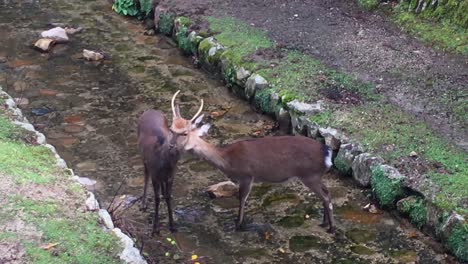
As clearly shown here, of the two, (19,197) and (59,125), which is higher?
(19,197)

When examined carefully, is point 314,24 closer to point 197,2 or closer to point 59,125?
point 197,2

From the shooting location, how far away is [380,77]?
32.0ft

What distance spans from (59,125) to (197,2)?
3.73 m

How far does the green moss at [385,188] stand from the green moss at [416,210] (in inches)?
6.2

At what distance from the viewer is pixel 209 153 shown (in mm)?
7371

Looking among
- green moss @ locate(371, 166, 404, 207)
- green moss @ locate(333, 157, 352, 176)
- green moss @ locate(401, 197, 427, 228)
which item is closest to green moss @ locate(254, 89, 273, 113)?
green moss @ locate(333, 157, 352, 176)

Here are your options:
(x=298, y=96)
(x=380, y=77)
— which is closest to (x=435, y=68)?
(x=380, y=77)

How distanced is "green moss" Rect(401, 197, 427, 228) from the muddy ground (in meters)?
1.09

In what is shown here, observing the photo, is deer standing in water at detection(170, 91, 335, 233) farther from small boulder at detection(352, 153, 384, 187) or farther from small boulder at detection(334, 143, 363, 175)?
A: small boulder at detection(334, 143, 363, 175)

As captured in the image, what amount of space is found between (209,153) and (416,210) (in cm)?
197

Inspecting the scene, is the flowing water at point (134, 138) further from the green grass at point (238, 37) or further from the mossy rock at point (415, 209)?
the green grass at point (238, 37)

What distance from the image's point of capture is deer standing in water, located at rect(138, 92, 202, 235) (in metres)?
7.11

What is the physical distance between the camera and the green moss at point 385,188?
763 cm

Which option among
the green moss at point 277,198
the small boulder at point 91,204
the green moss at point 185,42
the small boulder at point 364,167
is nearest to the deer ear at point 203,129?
the small boulder at point 91,204
